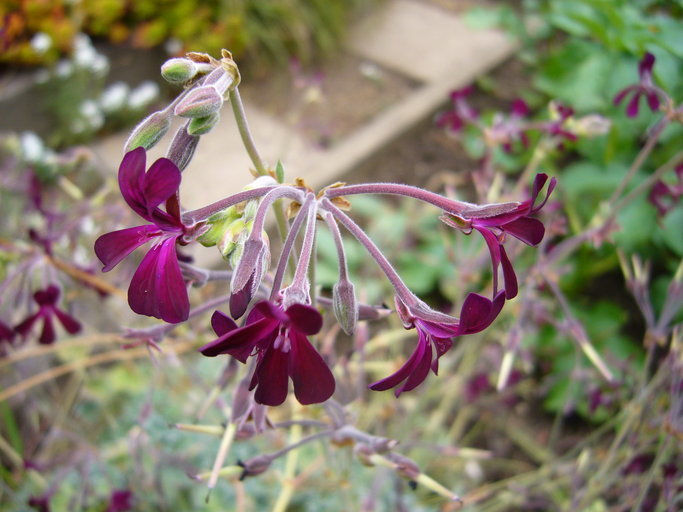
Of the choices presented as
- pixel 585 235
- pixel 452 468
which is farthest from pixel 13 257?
pixel 452 468

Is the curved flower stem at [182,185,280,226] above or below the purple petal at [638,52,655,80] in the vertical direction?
above

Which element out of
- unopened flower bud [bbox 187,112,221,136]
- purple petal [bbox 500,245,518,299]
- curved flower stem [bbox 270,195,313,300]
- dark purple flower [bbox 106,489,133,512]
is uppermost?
unopened flower bud [bbox 187,112,221,136]

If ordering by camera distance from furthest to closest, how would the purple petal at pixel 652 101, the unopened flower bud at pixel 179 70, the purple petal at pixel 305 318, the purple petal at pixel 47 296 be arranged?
1. the purple petal at pixel 652 101
2. the purple petal at pixel 47 296
3. the unopened flower bud at pixel 179 70
4. the purple petal at pixel 305 318

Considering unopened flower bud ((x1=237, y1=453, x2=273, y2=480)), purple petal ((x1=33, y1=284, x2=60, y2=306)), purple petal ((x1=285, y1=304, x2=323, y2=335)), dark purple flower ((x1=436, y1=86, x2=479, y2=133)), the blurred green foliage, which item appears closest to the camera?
purple petal ((x1=285, y1=304, x2=323, y2=335))

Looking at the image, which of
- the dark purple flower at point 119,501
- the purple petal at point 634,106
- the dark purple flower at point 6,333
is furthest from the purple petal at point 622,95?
the dark purple flower at point 119,501

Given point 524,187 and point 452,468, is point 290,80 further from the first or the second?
point 452,468

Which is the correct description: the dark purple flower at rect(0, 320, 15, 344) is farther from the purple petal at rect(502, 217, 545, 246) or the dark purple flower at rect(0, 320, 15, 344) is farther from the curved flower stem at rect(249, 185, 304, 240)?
the purple petal at rect(502, 217, 545, 246)

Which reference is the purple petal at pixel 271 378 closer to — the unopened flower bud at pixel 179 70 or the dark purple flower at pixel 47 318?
the unopened flower bud at pixel 179 70

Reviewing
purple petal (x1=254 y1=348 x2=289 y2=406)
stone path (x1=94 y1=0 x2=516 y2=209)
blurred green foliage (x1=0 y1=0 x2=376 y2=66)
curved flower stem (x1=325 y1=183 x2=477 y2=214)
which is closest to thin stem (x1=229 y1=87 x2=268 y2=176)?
curved flower stem (x1=325 y1=183 x2=477 y2=214)
